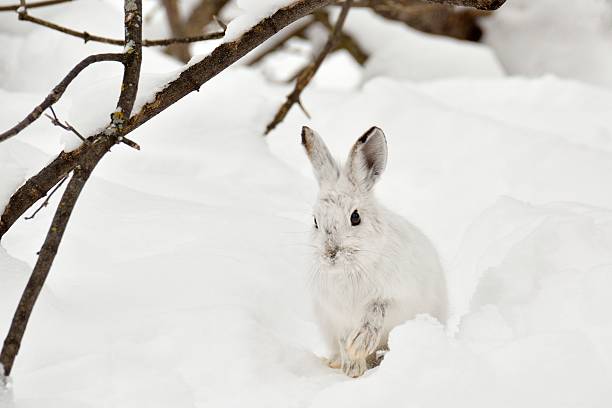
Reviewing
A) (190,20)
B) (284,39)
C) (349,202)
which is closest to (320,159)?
(349,202)

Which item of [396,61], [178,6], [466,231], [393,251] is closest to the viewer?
[393,251]

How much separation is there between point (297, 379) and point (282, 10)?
4.04ft

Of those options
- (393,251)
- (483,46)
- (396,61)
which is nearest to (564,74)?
(483,46)

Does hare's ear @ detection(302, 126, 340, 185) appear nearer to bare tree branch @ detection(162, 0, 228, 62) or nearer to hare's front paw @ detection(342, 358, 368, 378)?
hare's front paw @ detection(342, 358, 368, 378)

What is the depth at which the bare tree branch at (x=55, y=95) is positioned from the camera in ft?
7.84

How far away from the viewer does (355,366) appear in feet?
11.4

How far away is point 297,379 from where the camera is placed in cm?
304

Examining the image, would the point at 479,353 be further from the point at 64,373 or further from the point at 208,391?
the point at 64,373

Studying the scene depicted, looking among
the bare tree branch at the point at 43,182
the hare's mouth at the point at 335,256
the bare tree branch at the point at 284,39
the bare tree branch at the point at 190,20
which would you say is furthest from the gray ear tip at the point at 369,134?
the bare tree branch at the point at 190,20

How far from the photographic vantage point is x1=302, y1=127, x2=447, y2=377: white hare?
3.47 m

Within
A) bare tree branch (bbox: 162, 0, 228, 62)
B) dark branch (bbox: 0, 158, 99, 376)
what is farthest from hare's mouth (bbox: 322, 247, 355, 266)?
bare tree branch (bbox: 162, 0, 228, 62)

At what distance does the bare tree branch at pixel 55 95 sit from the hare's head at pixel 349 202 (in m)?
1.11

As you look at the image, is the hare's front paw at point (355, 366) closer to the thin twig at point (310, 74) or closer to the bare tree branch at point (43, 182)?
the bare tree branch at point (43, 182)

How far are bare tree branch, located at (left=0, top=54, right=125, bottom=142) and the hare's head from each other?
1.11m
